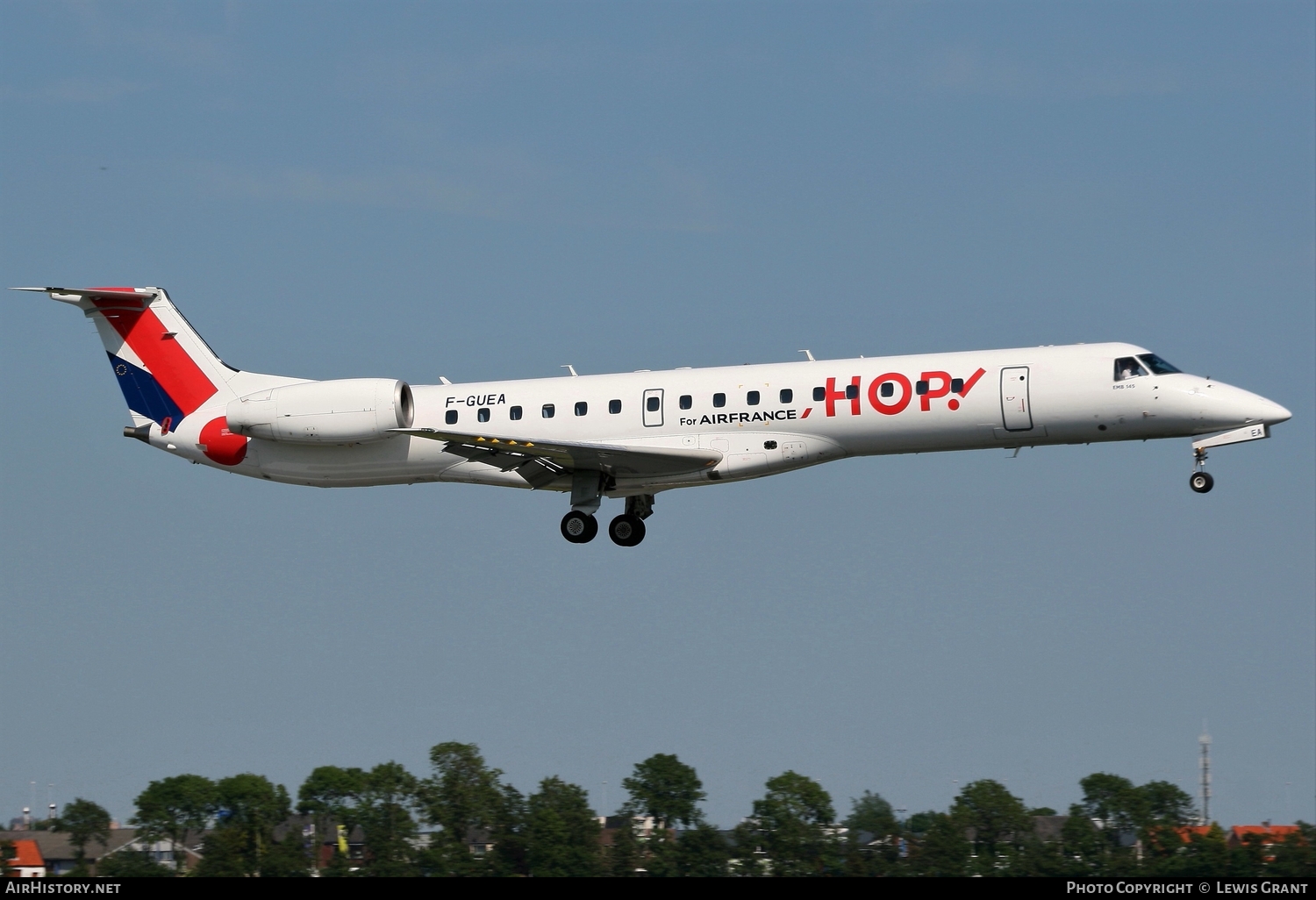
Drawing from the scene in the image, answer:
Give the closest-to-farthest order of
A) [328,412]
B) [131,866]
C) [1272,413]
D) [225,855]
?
[1272,413], [328,412], [131,866], [225,855]

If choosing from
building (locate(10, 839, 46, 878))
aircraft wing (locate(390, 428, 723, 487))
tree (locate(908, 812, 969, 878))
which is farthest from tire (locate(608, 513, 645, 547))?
building (locate(10, 839, 46, 878))

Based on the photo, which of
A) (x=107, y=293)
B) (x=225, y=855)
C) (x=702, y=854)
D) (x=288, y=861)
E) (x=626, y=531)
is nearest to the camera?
(x=626, y=531)

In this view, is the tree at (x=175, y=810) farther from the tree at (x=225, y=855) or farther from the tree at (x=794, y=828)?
the tree at (x=794, y=828)

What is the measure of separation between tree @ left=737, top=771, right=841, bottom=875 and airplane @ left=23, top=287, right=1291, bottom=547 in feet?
48.4

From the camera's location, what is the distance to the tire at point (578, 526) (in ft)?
100

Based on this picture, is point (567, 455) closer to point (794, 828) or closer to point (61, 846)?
point (794, 828)

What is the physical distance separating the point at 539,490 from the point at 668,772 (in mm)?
18136

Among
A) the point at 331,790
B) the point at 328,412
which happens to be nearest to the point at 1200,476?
the point at 328,412

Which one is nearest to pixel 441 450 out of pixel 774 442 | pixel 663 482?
pixel 663 482

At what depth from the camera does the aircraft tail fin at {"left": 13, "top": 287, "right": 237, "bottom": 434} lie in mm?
32781

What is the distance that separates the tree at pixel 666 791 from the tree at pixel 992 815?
25.0 feet

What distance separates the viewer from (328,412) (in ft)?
100

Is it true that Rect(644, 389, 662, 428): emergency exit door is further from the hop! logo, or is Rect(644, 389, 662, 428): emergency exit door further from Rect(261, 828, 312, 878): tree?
Rect(261, 828, 312, 878): tree

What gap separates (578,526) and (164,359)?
928 centimetres
